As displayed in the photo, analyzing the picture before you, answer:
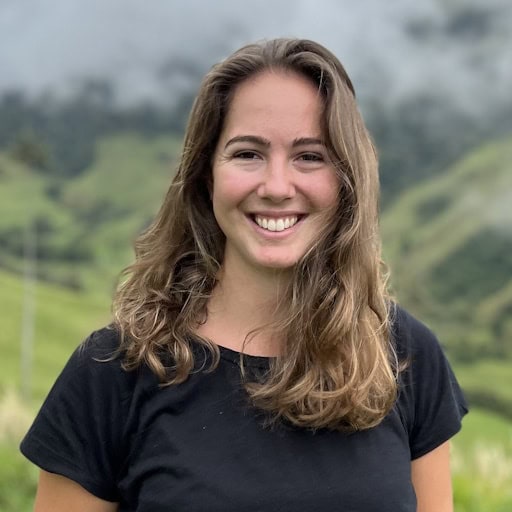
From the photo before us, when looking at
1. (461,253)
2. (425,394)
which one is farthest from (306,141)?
(461,253)

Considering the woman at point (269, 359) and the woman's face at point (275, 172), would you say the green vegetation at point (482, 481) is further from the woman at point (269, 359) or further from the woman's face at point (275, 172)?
the woman's face at point (275, 172)

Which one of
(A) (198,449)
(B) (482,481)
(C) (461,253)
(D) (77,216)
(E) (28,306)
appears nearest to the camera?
(A) (198,449)

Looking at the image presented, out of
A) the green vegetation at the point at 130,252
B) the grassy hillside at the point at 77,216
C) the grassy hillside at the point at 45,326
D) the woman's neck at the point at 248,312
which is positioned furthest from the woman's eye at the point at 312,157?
the grassy hillside at the point at 77,216

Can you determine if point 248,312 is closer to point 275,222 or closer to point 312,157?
point 275,222

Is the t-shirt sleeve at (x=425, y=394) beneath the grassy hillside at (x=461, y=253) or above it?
above

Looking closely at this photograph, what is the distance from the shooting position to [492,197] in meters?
20.6

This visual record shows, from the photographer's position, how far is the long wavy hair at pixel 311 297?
1526mm

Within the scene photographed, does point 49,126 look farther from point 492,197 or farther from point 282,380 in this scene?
point 282,380

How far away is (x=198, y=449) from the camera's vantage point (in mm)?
1474

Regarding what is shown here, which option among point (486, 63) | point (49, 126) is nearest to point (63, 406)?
point (49, 126)

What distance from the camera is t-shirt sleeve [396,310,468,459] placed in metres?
1.62

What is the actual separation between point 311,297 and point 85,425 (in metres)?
0.52

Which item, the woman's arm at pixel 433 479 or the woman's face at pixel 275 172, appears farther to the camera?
the woman's arm at pixel 433 479

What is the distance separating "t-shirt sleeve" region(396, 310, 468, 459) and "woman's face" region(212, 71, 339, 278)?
0.33 metres
